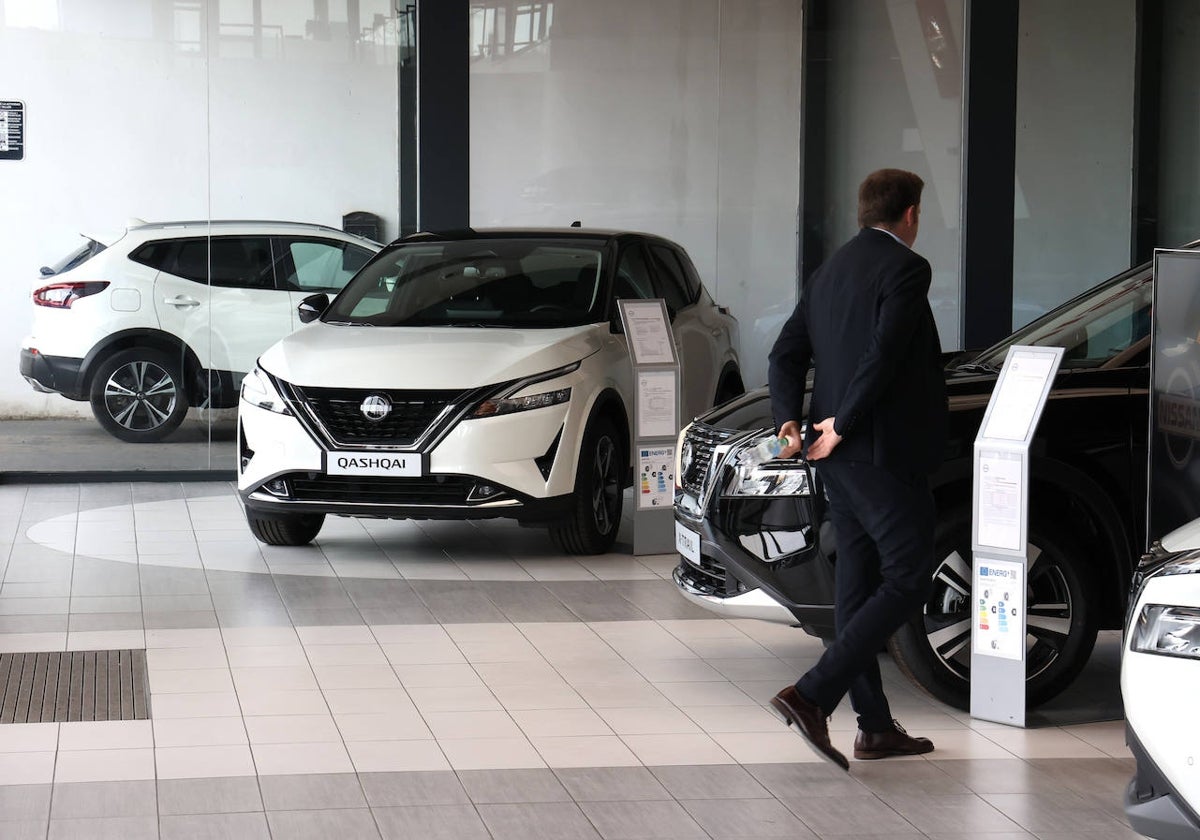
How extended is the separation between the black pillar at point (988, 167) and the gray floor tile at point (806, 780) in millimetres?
8993

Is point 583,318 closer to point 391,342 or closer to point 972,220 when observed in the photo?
point 391,342

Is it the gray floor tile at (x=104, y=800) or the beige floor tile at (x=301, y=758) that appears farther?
the beige floor tile at (x=301, y=758)

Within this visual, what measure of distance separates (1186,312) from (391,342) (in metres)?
4.69

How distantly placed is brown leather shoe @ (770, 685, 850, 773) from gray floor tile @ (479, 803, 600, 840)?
2.34 feet

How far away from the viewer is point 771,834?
459 centimetres

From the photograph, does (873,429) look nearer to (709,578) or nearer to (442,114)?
(709,578)

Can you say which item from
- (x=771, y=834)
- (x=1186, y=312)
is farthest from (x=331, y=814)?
(x=1186, y=312)

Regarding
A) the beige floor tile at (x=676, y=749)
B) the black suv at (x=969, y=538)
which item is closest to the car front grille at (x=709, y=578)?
the black suv at (x=969, y=538)

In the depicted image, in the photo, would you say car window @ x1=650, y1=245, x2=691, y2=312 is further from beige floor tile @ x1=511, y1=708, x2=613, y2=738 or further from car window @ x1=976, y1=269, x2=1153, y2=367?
beige floor tile @ x1=511, y1=708, x2=613, y2=738

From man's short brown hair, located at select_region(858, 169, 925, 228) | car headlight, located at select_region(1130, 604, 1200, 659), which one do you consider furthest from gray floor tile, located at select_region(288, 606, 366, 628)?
car headlight, located at select_region(1130, 604, 1200, 659)

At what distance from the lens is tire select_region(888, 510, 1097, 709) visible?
18.9 feet

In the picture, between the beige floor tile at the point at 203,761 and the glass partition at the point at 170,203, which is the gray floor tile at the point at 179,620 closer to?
the beige floor tile at the point at 203,761

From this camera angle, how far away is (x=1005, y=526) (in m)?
5.53

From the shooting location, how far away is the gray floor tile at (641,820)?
4574 mm
